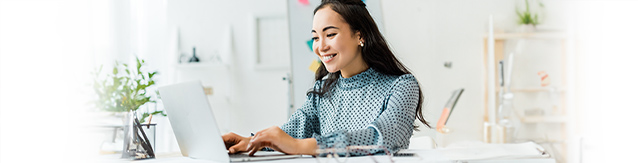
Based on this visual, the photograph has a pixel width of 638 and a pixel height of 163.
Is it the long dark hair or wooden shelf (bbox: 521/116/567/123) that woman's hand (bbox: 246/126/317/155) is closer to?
the long dark hair

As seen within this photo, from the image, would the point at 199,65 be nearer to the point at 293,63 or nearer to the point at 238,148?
the point at 293,63

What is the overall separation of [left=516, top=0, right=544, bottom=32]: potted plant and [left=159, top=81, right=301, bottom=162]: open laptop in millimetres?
1916

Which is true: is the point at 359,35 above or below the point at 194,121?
above

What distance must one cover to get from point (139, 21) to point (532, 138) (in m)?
2.13

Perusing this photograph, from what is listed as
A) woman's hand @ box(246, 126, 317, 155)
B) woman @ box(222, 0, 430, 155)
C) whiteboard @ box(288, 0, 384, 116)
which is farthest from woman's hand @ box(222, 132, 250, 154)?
whiteboard @ box(288, 0, 384, 116)

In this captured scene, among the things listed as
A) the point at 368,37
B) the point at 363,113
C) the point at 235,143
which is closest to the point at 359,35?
the point at 368,37

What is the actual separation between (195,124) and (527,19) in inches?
80.0

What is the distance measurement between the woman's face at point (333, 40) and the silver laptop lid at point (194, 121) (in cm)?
33

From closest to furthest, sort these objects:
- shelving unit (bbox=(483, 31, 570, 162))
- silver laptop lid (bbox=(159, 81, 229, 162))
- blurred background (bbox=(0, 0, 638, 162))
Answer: silver laptop lid (bbox=(159, 81, 229, 162)) < blurred background (bbox=(0, 0, 638, 162)) < shelving unit (bbox=(483, 31, 570, 162))

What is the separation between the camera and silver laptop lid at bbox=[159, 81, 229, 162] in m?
0.84

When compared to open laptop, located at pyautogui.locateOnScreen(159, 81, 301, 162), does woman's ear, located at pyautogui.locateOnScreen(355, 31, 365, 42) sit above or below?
above

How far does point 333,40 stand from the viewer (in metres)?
1.14

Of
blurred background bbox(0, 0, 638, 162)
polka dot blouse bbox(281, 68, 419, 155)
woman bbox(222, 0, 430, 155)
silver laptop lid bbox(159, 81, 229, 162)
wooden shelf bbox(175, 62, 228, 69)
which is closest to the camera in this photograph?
silver laptop lid bbox(159, 81, 229, 162)

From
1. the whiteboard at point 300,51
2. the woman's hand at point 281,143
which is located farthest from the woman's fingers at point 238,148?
the whiteboard at point 300,51
